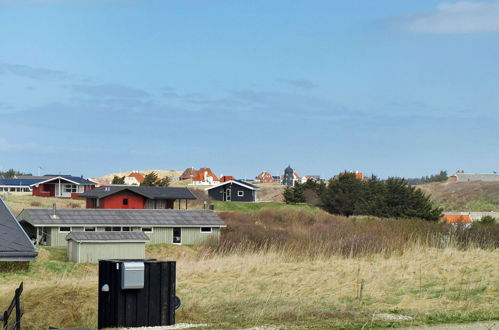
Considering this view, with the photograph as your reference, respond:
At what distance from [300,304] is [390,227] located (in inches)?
1154

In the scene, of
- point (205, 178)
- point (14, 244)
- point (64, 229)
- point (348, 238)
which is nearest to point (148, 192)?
point (64, 229)

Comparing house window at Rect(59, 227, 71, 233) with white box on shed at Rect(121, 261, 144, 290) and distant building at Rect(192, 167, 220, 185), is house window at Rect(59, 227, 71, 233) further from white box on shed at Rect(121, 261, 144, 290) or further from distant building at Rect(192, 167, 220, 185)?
distant building at Rect(192, 167, 220, 185)

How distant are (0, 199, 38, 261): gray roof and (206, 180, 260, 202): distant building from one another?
69.8 meters

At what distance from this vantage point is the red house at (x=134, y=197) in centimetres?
6988

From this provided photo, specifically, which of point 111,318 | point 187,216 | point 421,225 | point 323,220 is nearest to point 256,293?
point 111,318

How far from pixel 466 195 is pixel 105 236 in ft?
333

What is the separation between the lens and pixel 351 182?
3548 inches

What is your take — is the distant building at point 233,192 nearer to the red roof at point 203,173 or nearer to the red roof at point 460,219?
the red roof at point 460,219

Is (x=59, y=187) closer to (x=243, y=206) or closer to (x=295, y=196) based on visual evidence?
(x=243, y=206)

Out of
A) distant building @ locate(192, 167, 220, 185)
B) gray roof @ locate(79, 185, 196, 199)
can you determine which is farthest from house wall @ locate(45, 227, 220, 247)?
distant building @ locate(192, 167, 220, 185)

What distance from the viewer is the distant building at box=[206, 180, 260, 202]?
3819 inches

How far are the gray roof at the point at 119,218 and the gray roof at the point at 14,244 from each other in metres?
24.9

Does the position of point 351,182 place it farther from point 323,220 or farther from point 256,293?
point 256,293

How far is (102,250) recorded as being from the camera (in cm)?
4653
